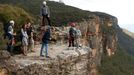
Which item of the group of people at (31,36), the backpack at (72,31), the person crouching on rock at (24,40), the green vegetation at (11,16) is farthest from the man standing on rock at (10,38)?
the green vegetation at (11,16)

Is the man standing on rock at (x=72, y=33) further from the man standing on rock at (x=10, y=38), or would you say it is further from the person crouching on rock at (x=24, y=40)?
the man standing on rock at (x=10, y=38)

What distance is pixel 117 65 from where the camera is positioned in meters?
159

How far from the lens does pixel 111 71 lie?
5733 inches

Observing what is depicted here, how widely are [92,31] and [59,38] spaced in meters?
78.5

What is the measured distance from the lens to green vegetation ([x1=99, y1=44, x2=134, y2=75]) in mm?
144875

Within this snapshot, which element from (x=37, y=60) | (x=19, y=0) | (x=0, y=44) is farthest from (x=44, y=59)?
(x=19, y=0)

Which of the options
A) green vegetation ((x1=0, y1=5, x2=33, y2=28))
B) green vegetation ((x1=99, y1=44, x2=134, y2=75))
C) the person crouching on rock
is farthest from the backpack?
green vegetation ((x1=99, y1=44, x2=134, y2=75))

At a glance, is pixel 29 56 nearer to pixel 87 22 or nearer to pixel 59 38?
pixel 59 38

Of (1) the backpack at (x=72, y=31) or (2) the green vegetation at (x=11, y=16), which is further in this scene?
(2) the green vegetation at (x=11, y=16)

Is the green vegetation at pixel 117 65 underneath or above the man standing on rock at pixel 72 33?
underneath

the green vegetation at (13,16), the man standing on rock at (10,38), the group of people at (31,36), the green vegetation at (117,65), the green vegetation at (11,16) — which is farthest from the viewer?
the green vegetation at (117,65)

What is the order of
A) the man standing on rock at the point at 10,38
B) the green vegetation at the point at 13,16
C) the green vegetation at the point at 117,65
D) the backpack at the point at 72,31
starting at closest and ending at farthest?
the man standing on rock at the point at 10,38 → the backpack at the point at 72,31 → the green vegetation at the point at 13,16 → the green vegetation at the point at 117,65

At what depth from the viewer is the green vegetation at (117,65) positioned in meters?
145

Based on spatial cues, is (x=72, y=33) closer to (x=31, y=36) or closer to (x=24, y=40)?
(x=31, y=36)
